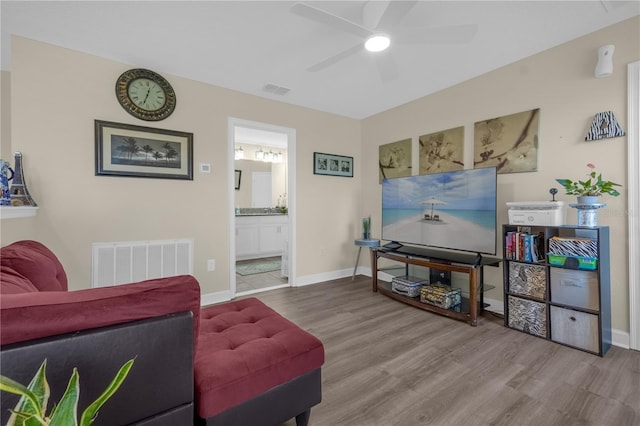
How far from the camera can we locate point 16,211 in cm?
205

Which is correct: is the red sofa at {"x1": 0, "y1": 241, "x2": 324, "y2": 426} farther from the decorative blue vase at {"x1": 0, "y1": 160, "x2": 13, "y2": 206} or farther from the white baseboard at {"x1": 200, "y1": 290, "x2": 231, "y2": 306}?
the white baseboard at {"x1": 200, "y1": 290, "x2": 231, "y2": 306}

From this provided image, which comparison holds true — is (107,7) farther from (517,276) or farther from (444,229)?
(517,276)

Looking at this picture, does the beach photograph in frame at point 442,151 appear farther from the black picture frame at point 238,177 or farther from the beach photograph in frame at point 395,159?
the black picture frame at point 238,177

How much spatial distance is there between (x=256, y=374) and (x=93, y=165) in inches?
101

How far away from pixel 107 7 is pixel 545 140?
3.69m

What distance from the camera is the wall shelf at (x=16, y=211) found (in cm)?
192

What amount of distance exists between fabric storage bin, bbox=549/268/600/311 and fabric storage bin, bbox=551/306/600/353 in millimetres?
71

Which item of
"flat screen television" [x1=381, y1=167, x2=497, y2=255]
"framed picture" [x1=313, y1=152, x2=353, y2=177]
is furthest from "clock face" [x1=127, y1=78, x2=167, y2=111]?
"flat screen television" [x1=381, y1=167, x2=497, y2=255]

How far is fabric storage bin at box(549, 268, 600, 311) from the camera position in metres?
2.07

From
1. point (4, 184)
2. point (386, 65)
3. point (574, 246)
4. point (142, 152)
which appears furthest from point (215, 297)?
point (574, 246)

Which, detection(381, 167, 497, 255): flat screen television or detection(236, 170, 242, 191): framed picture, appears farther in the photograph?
detection(236, 170, 242, 191): framed picture

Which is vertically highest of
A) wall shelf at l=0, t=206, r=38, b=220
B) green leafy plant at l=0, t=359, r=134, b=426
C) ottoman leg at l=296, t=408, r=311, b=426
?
wall shelf at l=0, t=206, r=38, b=220

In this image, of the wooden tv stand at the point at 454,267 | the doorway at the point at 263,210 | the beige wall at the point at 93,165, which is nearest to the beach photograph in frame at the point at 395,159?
the wooden tv stand at the point at 454,267

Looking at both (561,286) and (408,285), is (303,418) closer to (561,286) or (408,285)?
(408,285)
